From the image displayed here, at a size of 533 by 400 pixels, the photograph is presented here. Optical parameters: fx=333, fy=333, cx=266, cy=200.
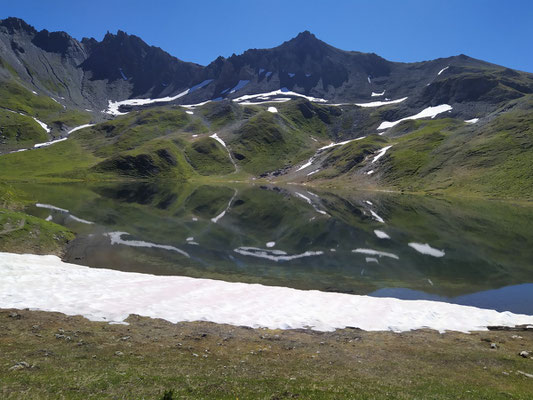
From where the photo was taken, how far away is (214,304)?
2719 cm

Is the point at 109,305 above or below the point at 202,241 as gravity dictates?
below

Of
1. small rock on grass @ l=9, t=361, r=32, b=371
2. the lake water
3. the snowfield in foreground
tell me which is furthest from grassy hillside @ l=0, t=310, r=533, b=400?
the lake water

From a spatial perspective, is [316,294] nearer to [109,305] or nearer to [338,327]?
[338,327]

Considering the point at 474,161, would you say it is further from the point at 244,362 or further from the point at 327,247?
the point at 244,362

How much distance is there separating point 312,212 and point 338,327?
230ft

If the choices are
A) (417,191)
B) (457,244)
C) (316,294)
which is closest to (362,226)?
(457,244)

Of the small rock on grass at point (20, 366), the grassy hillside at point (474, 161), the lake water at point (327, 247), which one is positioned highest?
the grassy hillside at point (474, 161)

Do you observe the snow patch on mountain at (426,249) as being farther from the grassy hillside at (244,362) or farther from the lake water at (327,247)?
the grassy hillside at (244,362)

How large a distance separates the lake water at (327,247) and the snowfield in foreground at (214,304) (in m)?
6.36

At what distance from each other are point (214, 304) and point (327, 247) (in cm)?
3238

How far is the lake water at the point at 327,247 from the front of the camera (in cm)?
3875

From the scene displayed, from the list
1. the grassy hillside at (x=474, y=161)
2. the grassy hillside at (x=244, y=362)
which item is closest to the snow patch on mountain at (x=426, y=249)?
the grassy hillside at (x=244, y=362)

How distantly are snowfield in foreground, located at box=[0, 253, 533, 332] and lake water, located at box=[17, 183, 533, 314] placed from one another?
636cm

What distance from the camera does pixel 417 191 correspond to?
15300 cm
